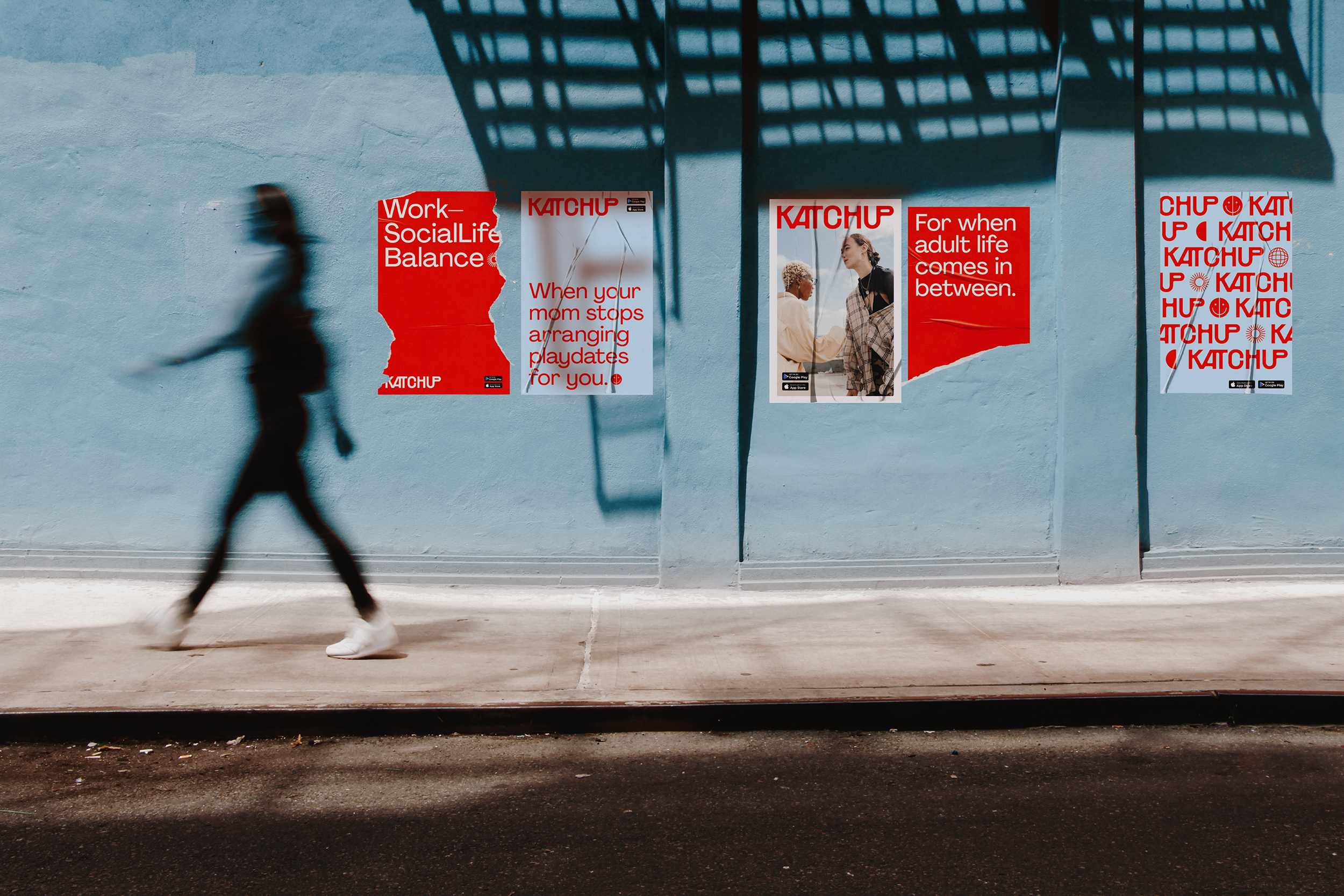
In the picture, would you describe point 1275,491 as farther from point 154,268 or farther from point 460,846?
point 154,268

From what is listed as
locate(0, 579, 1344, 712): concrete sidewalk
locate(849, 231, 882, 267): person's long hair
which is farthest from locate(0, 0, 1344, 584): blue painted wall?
locate(0, 579, 1344, 712): concrete sidewalk

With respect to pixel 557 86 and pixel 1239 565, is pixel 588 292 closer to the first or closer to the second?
pixel 557 86

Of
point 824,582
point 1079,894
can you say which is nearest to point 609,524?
point 824,582

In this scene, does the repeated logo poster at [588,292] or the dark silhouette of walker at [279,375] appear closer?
the dark silhouette of walker at [279,375]

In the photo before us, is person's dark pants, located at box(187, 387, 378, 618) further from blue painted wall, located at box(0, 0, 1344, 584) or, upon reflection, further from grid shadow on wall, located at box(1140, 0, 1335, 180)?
grid shadow on wall, located at box(1140, 0, 1335, 180)

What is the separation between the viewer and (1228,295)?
7.46 metres

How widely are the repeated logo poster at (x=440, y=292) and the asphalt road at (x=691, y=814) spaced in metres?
3.44

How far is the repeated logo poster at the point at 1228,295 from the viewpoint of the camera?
744 centimetres

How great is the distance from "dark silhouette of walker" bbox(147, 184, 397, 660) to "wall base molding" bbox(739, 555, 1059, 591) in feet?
10.00

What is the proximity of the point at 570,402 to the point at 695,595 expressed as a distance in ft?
5.35

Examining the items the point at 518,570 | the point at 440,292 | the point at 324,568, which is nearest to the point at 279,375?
the point at 440,292

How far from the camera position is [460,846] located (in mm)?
3297

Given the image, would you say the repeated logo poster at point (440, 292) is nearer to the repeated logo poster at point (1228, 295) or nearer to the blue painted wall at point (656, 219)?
the blue painted wall at point (656, 219)

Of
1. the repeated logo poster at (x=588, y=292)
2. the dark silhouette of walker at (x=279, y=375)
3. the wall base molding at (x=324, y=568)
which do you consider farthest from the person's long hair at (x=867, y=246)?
the dark silhouette of walker at (x=279, y=375)
